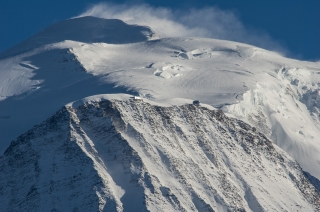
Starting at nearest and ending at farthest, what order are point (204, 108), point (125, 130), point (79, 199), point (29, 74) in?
point (79, 199), point (125, 130), point (204, 108), point (29, 74)

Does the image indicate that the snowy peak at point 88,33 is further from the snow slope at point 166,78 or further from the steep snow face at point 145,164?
the steep snow face at point 145,164

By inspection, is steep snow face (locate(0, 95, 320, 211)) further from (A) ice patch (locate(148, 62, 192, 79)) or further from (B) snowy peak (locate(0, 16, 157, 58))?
(B) snowy peak (locate(0, 16, 157, 58))

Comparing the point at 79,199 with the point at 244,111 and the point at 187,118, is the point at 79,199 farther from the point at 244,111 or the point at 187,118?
the point at 244,111

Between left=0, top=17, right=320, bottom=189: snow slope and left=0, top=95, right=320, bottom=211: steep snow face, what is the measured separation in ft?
21.6

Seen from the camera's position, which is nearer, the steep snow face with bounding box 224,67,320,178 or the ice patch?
the steep snow face with bounding box 224,67,320,178

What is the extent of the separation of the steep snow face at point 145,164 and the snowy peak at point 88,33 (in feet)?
167

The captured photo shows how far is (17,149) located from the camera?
404 feet

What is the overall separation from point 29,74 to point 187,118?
37.8 metres

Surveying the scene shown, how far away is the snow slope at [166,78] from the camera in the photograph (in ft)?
459

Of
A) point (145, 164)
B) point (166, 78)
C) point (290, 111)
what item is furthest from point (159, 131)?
point (290, 111)

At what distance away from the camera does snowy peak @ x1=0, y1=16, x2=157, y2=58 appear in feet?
588

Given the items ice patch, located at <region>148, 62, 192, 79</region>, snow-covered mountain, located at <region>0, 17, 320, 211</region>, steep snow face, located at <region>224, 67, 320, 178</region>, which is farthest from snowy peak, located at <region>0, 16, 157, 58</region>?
steep snow face, located at <region>224, 67, 320, 178</region>

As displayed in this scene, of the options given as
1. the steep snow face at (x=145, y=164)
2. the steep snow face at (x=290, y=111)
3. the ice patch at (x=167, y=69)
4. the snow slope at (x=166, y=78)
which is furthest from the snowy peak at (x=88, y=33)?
the steep snow face at (x=145, y=164)

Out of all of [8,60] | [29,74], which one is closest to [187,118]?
[29,74]
